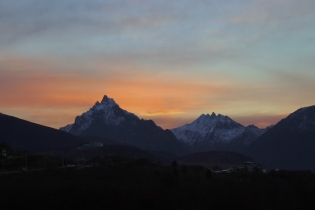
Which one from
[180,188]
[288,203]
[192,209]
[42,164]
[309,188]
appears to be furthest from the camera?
[42,164]

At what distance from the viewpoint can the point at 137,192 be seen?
273ft

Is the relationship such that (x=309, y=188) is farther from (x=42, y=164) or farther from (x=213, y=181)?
(x=42, y=164)

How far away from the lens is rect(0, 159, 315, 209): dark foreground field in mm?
76938

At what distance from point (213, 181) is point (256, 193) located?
1327cm

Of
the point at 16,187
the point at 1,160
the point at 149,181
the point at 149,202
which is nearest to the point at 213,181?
the point at 149,181

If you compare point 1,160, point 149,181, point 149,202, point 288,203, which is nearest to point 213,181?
point 149,181

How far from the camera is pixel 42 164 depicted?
12238 cm

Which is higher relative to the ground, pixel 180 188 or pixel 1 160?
pixel 1 160

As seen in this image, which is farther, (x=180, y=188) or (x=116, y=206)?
(x=180, y=188)

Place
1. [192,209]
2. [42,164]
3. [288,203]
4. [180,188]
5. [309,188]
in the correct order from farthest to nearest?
[42,164] → [309,188] → [180,188] → [288,203] → [192,209]

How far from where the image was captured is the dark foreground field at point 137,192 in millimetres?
76938

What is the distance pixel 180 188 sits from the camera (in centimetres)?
8938

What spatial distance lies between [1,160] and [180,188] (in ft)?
165

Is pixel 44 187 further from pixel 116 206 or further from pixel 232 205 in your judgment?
pixel 232 205
